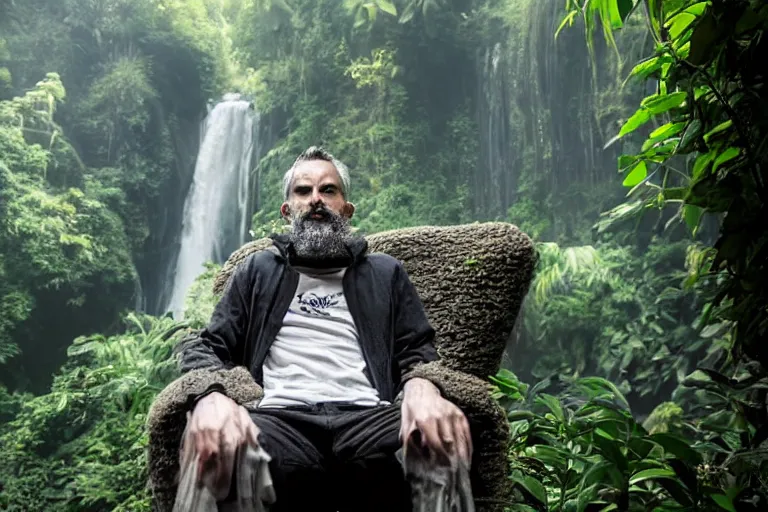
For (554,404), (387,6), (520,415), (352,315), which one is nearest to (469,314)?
(352,315)

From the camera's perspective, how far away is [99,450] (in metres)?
3.04

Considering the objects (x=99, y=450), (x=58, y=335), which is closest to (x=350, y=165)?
(x=58, y=335)

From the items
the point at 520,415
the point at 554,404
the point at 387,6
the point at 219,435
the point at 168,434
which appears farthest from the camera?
the point at 387,6

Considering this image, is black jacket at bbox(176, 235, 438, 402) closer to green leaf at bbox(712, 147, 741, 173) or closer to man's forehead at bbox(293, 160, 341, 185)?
man's forehead at bbox(293, 160, 341, 185)

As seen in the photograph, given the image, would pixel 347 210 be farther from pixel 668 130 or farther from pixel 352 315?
pixel 668 130

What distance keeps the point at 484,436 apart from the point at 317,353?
0.33 meters

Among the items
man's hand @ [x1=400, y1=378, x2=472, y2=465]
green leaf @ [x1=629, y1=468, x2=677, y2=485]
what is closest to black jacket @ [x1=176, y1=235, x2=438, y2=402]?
man's hand @ [x1=400, y1=378, x2=472, y2=465]

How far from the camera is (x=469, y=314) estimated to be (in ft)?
4.63

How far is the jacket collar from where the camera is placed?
1312mm

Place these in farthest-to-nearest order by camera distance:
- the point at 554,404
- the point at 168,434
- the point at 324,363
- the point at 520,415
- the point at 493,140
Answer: the point at 493,140, the point at 520,415, the point at 554,404, the point at 324,363, the point at 168,434

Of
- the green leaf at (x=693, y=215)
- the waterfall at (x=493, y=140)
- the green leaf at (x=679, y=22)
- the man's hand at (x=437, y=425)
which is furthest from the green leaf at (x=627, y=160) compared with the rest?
the waterfall at (x=493, y=140)

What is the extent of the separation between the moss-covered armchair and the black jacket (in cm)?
9

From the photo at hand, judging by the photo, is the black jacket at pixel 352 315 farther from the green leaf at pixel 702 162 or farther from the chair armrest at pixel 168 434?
the green leaf at pixel 702 162

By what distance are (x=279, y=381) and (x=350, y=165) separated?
16.4 ft
